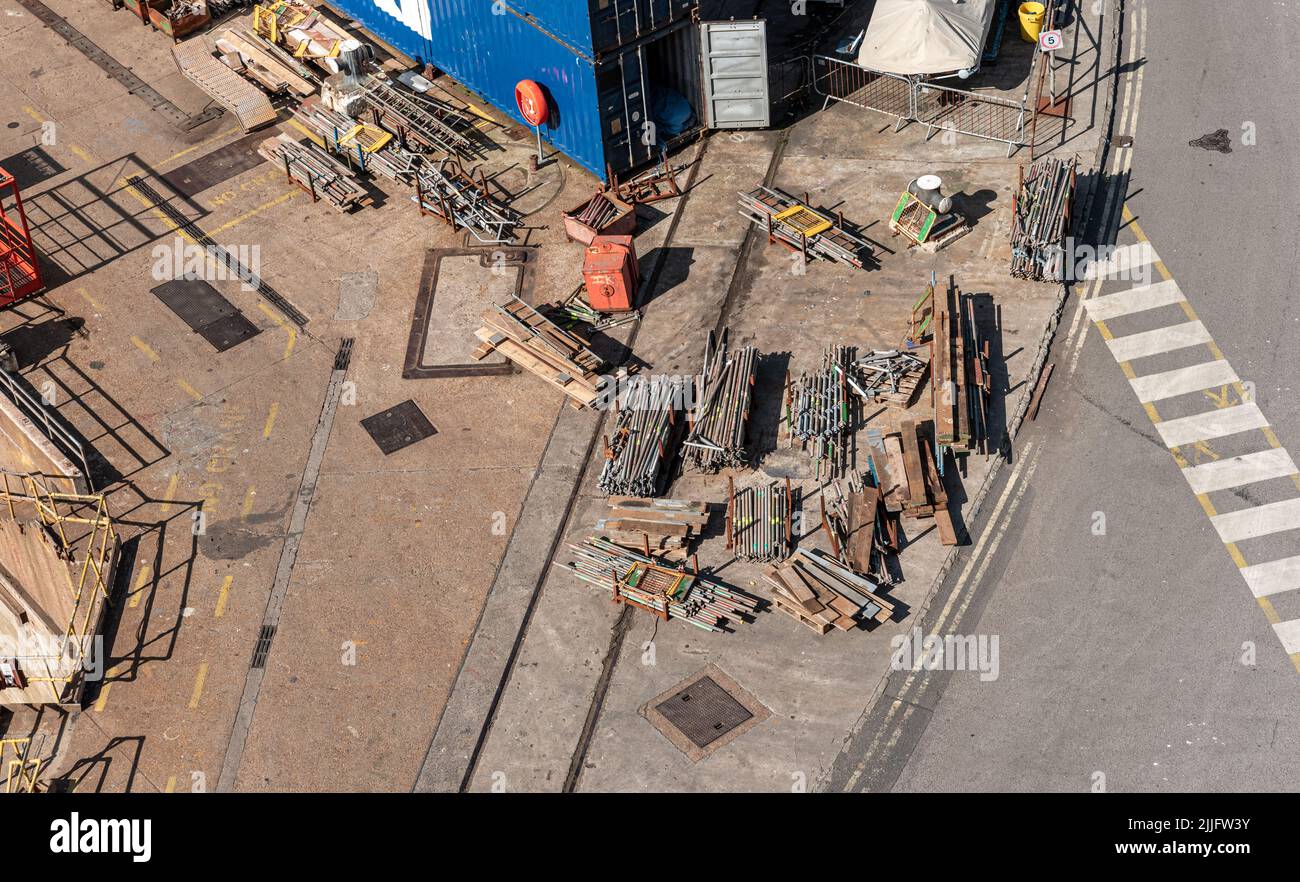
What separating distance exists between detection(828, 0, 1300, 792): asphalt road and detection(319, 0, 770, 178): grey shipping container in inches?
434

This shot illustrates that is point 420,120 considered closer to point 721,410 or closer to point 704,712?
point 721,410

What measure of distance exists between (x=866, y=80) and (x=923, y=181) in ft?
22.3

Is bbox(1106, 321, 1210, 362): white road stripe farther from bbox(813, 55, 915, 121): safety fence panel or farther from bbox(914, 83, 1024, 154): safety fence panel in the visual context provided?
bbox(813, 55, 915, 121): safety fence panel

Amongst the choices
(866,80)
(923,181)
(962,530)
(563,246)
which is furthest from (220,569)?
→ (866,80)

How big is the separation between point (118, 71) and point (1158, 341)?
31.7m

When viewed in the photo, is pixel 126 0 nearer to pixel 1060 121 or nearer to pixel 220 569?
pixel 220 569

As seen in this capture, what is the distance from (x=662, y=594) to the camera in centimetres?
2845

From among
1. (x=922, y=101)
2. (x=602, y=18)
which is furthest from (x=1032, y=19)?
(x=602, y=18)

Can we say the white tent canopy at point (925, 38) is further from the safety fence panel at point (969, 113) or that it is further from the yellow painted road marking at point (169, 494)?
the yellow painted road marking at point (169, 494)

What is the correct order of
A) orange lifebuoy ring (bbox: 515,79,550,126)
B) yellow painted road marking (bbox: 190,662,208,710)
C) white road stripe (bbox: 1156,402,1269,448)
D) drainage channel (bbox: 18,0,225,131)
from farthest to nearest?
drainage channel (bbox: 18,0,225,131), orange lifebuoy ring (bbox: 515,79,550,126), white road stripe (bbox: 1156,402,1269,448), yellow painted road marking (bbox: 190,662,208,710)

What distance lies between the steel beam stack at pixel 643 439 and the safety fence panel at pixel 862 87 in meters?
12.6

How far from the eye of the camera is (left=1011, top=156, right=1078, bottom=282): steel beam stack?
3416cm

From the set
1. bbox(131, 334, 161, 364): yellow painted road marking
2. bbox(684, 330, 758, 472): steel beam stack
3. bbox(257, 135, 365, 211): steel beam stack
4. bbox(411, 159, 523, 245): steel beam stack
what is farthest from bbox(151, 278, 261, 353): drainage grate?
bbox(684, 330, 758, 472): steel beam stack

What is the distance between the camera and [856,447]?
3109 centimetres
